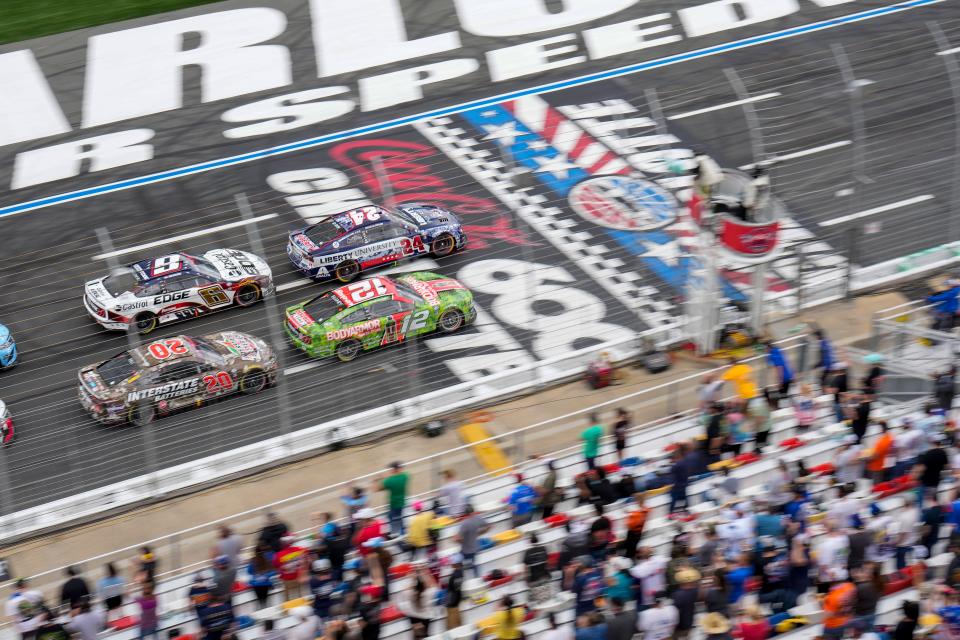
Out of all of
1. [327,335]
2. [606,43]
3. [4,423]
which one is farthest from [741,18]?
[4,423]

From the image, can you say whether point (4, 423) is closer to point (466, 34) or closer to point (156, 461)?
point (156, 461)

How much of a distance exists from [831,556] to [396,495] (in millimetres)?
4610

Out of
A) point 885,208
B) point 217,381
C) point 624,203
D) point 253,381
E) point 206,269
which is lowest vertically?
point 253,381

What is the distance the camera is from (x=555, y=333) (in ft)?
65.4

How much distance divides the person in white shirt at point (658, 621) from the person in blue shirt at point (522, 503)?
2576 mm

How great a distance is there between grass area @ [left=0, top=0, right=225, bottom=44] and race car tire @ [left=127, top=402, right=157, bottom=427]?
43.3ft

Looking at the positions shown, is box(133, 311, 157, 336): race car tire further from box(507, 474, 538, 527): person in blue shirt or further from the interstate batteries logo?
box(507, 474, 538, 527): person in blue shirt

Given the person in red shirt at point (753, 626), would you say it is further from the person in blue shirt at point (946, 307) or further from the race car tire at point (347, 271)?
the race car tire at point (347, 271)

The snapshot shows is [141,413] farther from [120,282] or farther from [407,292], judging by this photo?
[407,292]

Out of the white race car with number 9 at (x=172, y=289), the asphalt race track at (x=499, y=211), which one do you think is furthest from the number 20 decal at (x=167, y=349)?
the white race car with number 9 at (x=172, y=289)

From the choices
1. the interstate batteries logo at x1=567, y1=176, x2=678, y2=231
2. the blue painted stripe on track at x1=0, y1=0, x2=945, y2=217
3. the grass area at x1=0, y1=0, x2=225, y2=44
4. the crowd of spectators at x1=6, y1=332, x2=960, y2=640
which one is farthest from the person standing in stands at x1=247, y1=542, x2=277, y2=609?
the grass area at x1=0, y1=0, x2=225, y2=44

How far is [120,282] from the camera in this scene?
803 inches

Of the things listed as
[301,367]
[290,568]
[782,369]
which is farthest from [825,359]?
[290,568]

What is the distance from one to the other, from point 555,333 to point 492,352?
3.29ft
